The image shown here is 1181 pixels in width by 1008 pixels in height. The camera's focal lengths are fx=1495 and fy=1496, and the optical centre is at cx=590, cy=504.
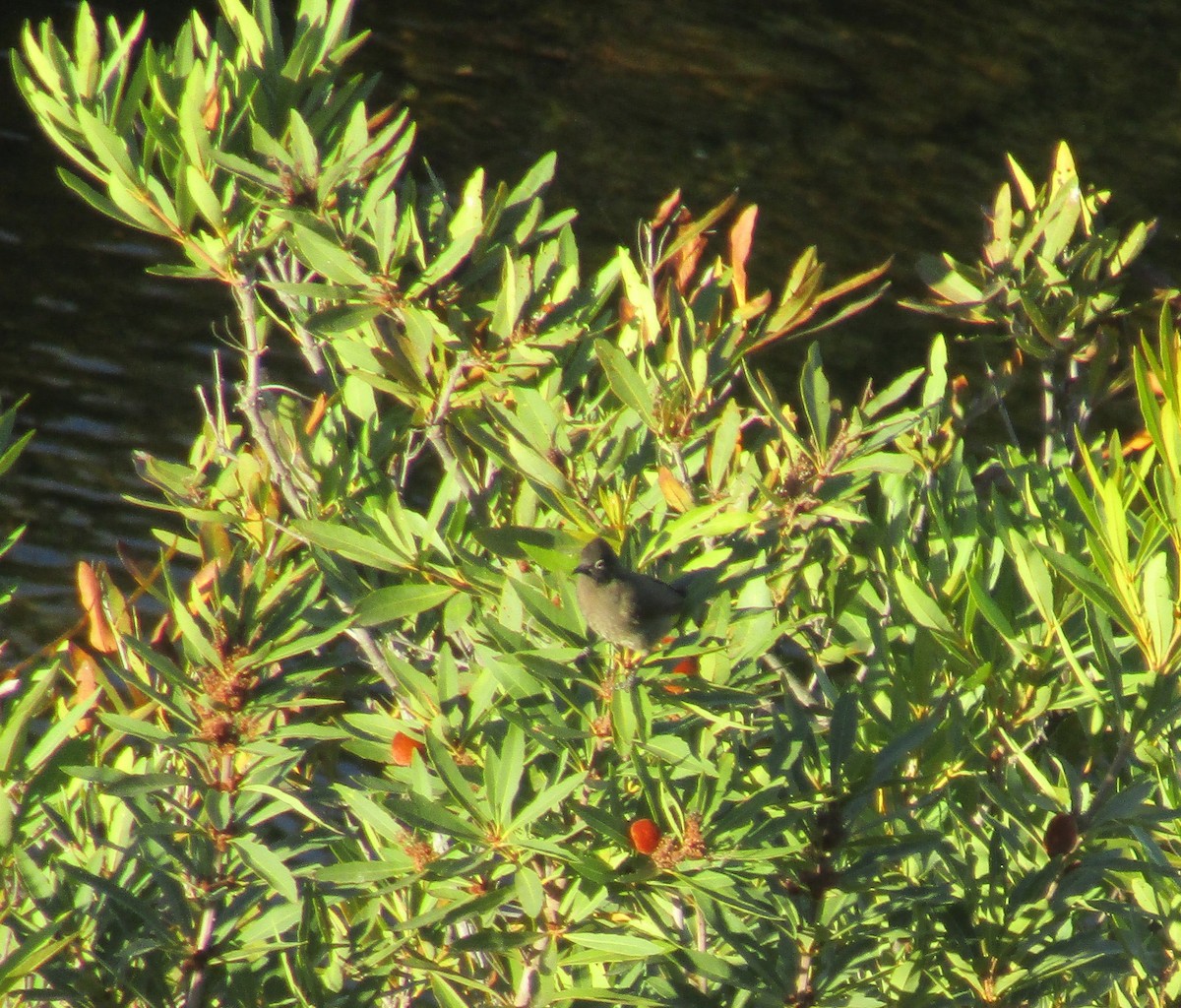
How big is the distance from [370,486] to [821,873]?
881 millimetres

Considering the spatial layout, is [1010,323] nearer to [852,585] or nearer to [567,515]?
[852,585]

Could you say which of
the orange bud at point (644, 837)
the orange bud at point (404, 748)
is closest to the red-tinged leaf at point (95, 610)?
the orange bud at point (404, 748)

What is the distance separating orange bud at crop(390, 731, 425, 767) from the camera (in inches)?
76.7

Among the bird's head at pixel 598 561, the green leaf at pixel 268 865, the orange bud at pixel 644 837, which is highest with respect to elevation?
the bird's head at pixel 598 561

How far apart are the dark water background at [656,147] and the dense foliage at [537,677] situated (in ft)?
15.1

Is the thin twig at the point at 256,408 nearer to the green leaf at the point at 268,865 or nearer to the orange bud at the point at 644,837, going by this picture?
the green leaf at the point at 268,865

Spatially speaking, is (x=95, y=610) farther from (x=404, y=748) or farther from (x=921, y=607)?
(x=921, y=607)

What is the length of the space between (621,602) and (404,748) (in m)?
0.45

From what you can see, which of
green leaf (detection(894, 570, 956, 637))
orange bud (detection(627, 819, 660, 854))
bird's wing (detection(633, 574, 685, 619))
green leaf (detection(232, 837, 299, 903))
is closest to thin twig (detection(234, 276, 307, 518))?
green leaf (detection(232, 837, 299, 903))

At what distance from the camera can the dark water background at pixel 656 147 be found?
8258 mm

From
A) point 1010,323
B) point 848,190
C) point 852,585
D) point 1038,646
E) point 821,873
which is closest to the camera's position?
point 821,873

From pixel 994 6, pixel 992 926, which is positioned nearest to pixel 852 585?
pixel 992 926

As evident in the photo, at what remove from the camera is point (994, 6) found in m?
15.4

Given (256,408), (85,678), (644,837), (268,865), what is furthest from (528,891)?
(85,678)
